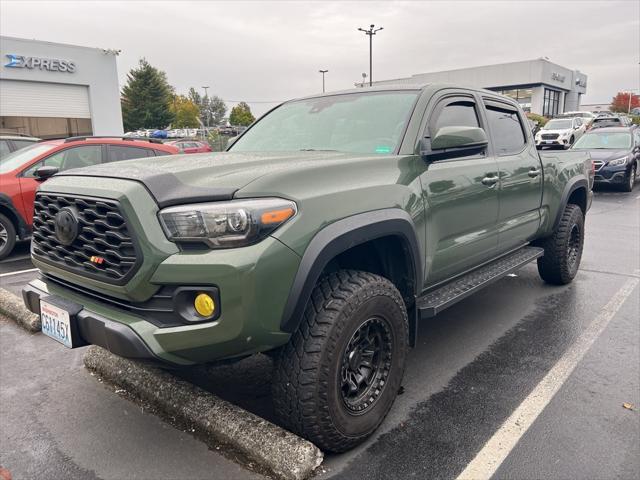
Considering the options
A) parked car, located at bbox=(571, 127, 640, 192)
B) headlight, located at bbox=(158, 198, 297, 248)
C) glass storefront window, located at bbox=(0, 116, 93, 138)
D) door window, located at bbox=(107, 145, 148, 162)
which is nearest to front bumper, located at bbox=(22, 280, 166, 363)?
headlight, located at bbox=(158, 198, 297, 248)

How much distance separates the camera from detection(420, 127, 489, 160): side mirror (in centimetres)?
296

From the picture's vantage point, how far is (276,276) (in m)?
2.12

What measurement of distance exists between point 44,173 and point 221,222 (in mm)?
4935

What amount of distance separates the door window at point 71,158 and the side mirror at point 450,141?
530 cm

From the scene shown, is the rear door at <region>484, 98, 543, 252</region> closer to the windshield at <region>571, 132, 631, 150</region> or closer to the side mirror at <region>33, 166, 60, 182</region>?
the side mirror at <region>33, 166, 60, 182</region>

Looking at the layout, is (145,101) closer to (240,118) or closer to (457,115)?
(240,118)

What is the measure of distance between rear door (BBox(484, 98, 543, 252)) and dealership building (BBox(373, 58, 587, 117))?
45.1m

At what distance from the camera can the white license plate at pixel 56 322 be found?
245 cm

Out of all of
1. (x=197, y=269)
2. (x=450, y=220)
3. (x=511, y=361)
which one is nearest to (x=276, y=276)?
(x=197, y=269)

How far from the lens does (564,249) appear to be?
16.9 feet

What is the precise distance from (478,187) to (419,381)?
138 cm

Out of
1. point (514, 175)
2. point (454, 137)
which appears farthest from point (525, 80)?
point (454, 137)

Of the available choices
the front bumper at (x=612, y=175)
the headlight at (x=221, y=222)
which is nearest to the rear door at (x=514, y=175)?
the headlight at (x=221, y=222)

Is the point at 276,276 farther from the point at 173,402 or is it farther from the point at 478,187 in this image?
the point at 478,187
